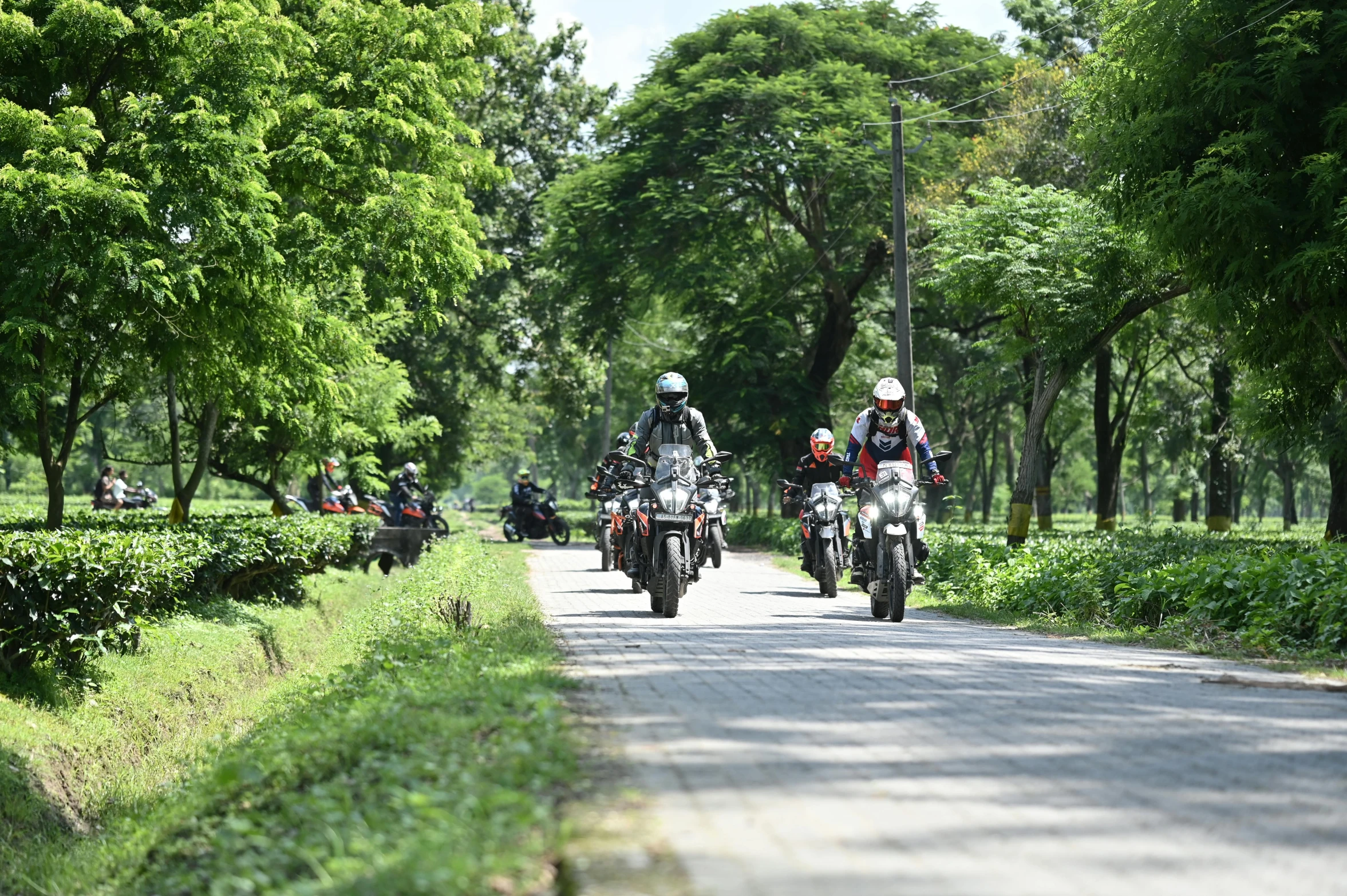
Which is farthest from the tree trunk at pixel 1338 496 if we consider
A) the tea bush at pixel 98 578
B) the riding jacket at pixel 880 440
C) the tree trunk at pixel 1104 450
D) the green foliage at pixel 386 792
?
the green foliage at pixel 386 792

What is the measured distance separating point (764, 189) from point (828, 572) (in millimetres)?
18456

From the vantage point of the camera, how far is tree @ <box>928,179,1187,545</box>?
66.1 feet

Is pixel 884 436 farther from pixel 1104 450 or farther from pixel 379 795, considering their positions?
pixel 1104 450

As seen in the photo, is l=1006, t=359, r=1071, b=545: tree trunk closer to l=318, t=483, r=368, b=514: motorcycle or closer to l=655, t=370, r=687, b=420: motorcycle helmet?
l=655, t=370, r=687, b=420: motorcycle helmet

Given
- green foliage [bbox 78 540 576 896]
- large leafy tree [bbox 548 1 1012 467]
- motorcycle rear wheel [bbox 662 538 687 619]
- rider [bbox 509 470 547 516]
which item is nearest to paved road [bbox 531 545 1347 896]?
green foliage [bbox 78 540 576 896]

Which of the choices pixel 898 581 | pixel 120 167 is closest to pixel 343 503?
pixel 120 167

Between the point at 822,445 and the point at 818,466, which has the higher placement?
the point at 822,445

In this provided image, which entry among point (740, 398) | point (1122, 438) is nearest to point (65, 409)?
point (740, 398)

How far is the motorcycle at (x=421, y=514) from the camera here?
95.7 ft

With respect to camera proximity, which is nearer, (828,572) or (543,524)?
(828,572)

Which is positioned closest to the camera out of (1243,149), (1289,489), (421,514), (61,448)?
(1243,149)

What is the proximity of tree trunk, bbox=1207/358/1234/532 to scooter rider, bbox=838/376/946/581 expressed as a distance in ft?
69.5

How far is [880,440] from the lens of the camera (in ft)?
44.4

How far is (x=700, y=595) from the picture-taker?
16156mm
